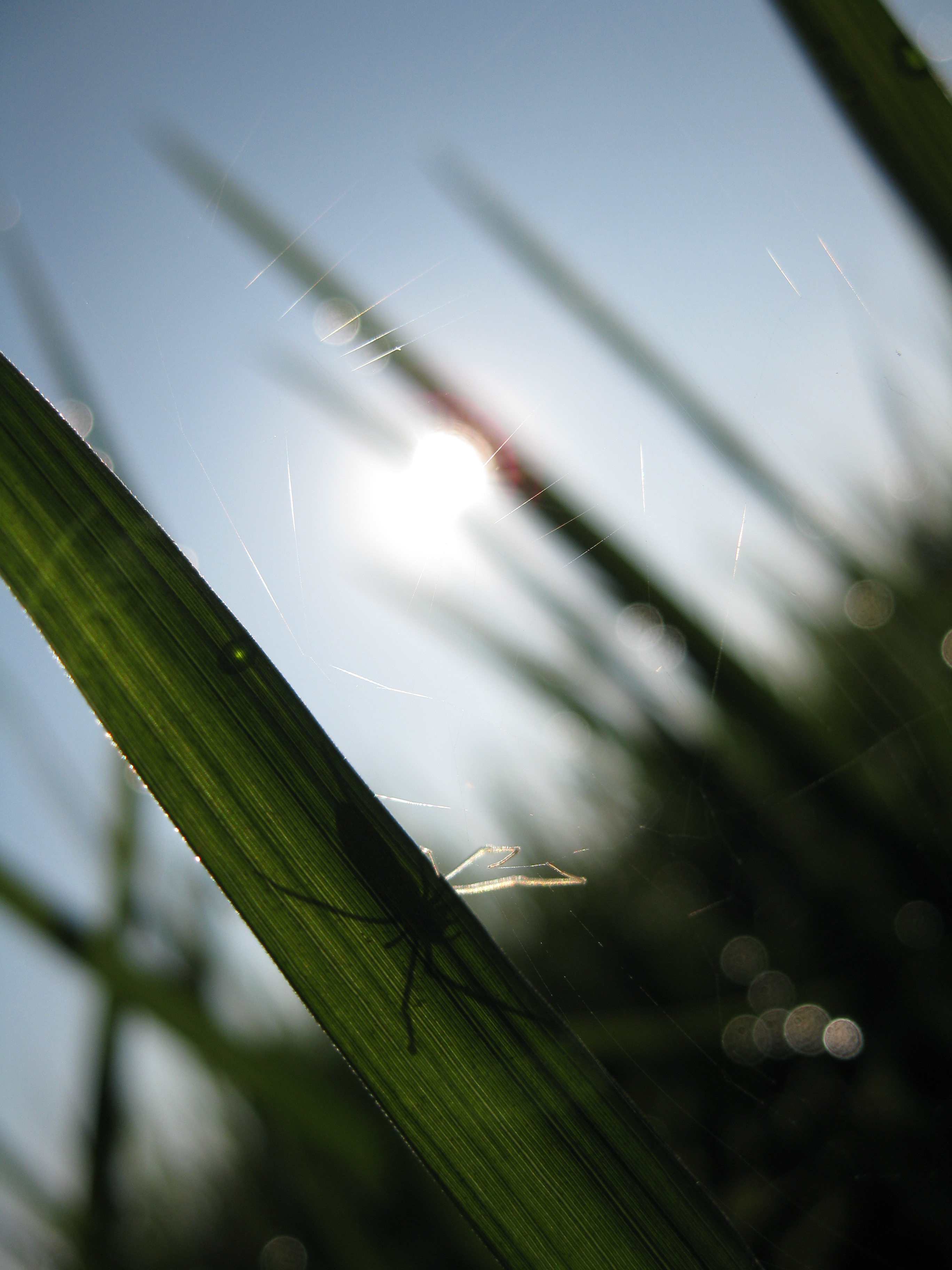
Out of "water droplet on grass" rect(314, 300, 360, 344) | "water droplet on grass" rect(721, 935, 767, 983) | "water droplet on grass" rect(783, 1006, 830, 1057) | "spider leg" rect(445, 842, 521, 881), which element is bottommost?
"water droplet on grass" rect(783, 1006, 830, 1057)

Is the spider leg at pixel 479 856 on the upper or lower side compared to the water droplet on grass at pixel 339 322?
lower

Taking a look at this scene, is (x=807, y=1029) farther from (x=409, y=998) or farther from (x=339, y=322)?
(x=339, y=322)

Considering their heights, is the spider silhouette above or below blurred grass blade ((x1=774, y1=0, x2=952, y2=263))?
below

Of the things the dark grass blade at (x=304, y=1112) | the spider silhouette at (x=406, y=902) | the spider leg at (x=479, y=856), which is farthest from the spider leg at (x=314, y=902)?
the dark grass blade at (x=304, y=1112)

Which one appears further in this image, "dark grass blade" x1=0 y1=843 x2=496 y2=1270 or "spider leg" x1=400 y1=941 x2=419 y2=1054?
"dark grass blade" x1=0 y1=843 x2=496 y2=1270

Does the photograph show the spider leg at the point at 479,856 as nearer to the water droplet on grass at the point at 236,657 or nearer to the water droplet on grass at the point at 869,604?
the water droplet on grass at the point at 236,657

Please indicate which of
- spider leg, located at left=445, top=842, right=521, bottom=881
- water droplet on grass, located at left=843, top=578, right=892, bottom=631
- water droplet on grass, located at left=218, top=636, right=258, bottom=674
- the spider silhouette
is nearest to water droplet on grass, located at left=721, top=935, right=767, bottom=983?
spider leg, located at left=445, top=842, right=521, bottom=881

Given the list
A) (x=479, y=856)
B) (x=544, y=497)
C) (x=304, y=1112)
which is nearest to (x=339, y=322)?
(x=544, y=497)

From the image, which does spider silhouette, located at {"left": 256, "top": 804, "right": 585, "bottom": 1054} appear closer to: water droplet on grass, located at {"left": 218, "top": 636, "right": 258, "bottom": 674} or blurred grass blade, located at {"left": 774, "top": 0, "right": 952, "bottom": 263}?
water droplet on grass, located at {"left": 218, "top": 636, "right": 258, "bottom": 674}

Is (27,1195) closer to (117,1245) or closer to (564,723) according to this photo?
(117,1245)
